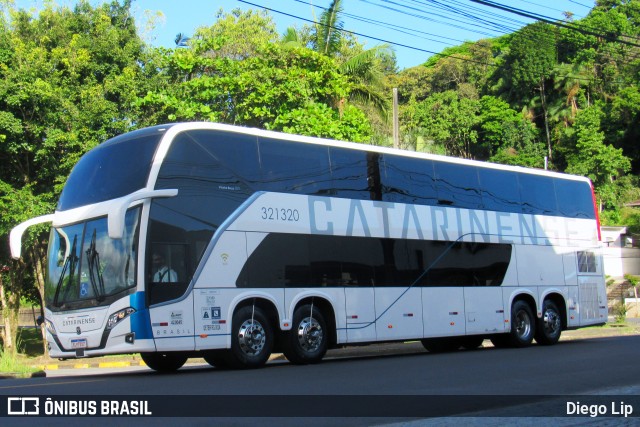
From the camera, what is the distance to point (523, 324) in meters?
20.1

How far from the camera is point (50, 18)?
99.1ft

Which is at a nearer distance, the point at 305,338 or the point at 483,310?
the point at 305,338

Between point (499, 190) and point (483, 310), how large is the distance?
2.94 metres

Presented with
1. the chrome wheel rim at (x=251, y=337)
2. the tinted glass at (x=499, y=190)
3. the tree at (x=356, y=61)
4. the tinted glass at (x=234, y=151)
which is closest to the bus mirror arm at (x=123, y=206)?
the tinted glass at (x=234, y=151)

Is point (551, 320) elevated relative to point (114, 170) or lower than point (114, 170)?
lower

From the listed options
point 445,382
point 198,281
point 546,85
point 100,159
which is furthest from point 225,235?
point 546,85

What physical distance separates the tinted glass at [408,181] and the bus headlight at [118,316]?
20.4ft

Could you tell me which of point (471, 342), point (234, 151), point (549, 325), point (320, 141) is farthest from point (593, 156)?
point (234, 151)

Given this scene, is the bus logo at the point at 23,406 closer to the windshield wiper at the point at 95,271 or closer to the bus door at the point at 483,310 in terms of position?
the windshield wiper at the point at 95,271

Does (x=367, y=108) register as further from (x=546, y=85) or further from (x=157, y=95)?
(x=546, y=85)

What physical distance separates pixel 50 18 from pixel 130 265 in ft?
67.2

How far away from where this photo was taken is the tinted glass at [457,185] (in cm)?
1814

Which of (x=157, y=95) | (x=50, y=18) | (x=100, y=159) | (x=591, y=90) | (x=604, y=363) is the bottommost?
(x=604, y=363)

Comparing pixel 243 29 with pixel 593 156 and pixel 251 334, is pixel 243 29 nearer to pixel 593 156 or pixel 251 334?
pixel 593 156
